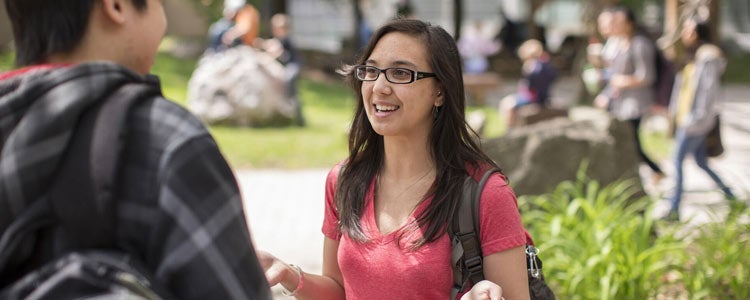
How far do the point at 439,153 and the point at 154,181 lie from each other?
4.54ft

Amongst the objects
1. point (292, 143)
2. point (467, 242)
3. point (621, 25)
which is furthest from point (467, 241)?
point (292, 143)

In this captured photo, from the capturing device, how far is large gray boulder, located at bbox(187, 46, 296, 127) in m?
14.6

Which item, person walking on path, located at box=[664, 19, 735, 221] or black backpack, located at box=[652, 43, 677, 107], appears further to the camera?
black backpack, located at box=[652, 43, 677, 107]

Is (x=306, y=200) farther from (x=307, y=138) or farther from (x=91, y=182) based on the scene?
(x=91, y=182)

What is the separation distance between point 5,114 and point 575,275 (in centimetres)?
369

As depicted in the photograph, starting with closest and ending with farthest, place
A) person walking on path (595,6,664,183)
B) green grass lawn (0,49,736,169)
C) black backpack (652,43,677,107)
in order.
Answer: person walking on path (595,6,664,183) → black backpack (652,43,677,107) → green grass lawn (0,49,736,169)

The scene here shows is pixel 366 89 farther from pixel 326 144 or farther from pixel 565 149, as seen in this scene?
pixel 326 144

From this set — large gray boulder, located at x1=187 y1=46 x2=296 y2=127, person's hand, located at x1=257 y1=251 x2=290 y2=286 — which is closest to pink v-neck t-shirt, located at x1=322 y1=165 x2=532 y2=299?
person's hand, located at x1=257 y1=251 x2=290 y2=286

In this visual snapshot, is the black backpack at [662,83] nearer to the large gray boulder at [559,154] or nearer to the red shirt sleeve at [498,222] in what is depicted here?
the large gray boulder at [559,154]

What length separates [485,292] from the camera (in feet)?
7.35

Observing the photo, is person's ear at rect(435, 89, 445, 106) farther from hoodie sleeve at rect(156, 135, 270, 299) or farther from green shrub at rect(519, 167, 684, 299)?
green shrub at rect(519, 167, 684, 299)

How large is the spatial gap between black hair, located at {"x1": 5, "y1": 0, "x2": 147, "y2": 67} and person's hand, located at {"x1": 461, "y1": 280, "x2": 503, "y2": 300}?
3.68ft

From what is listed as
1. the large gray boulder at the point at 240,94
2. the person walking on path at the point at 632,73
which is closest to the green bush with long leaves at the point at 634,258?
the person walking on path at the point at 632,73

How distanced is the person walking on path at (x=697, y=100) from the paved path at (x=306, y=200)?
31 cm
